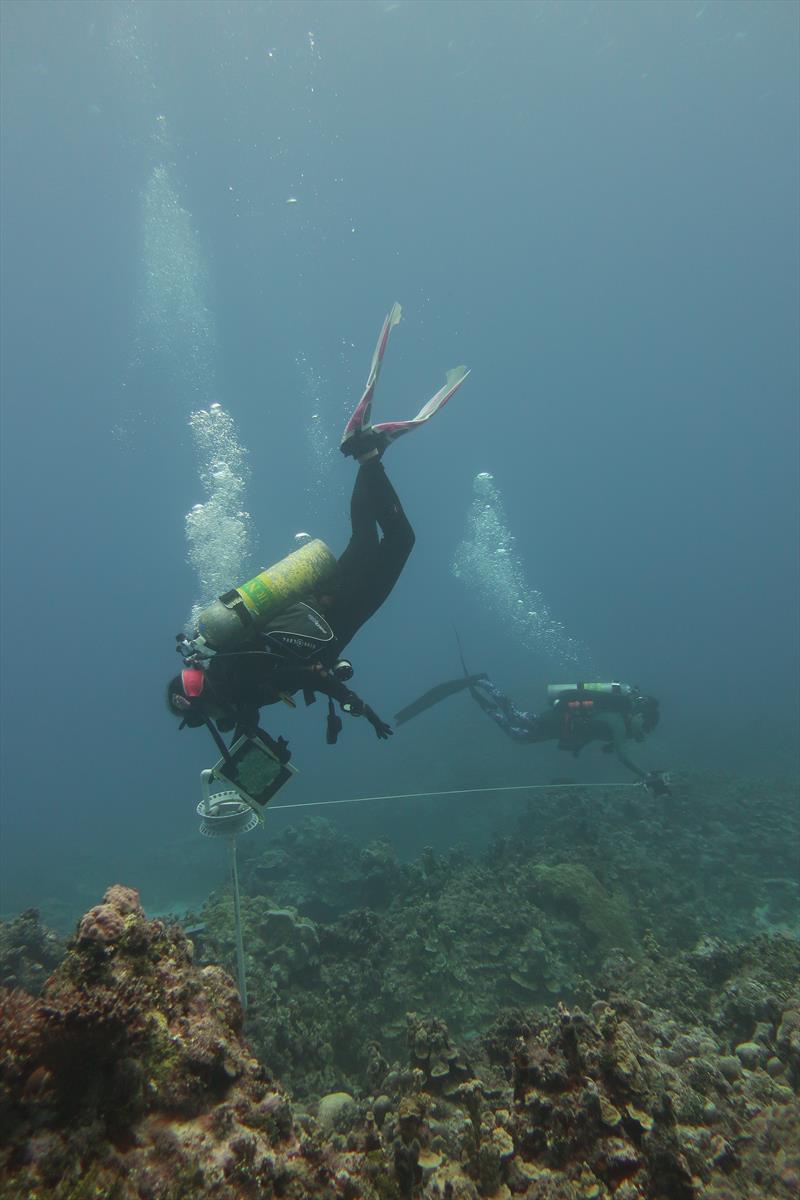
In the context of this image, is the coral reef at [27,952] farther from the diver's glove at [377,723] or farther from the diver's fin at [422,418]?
the diver's fin at [422,418]

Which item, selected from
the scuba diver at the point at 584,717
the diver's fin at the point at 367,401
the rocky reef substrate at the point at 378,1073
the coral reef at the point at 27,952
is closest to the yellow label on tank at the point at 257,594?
the diver's fin at the point at 367,401

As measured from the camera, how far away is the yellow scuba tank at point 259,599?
18.3ft

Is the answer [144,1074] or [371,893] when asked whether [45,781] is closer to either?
[371,893]

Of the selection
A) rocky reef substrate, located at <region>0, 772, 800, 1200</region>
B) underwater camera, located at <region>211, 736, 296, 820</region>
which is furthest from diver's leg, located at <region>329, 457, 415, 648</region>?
A: rocky reef substrate, located at <region>0, 772, 800, 1200</region>

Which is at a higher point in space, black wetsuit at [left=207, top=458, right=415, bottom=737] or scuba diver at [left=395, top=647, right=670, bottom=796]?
black wetsuit at [left=207, top=458, right=415, bottom=737]

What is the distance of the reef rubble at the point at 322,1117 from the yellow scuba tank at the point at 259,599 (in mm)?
3105

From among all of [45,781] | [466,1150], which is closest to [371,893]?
[466,1150]

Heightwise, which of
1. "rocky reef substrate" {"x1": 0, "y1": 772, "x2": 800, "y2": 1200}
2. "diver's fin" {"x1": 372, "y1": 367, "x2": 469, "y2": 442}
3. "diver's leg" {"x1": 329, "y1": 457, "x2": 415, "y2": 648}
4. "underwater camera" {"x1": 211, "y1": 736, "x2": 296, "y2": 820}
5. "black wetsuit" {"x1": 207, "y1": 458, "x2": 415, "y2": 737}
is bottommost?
"rocky reef substrate" {"x1": 0, "y1": 772, "x2": 800, "y2": 1200}

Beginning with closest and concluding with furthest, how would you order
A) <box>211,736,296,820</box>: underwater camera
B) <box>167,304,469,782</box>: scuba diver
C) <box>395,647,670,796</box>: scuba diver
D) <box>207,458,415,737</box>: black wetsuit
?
1. <box>211,736,296,820</box>: underwater camera
2. <box>167,304,469,782</box>: scuba diver
3. <box>207,458,415,737</box>: black wetsuit
4. <box>395,647,670,796</box>: scuba diver

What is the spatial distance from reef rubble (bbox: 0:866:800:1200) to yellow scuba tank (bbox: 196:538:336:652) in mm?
3105

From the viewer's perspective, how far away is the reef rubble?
6.05 ft

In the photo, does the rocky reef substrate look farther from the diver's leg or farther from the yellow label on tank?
the diver's leg

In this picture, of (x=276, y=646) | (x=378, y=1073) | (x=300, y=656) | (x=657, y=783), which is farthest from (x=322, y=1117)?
(x=657, y=783)

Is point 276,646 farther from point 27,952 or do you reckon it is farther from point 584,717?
point 584,717
